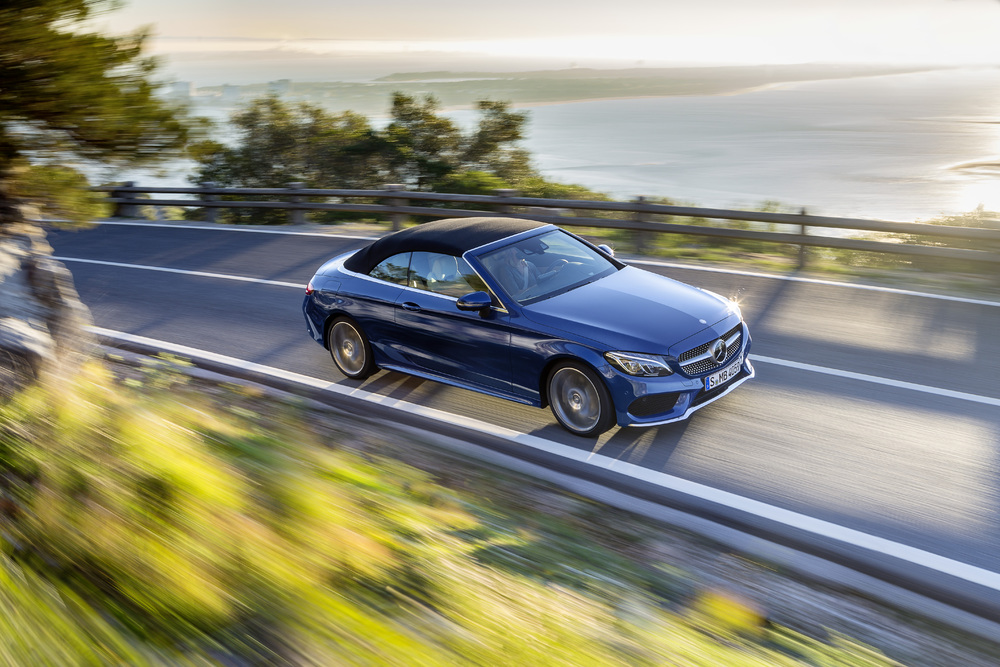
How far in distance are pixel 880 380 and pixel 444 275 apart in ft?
13.5

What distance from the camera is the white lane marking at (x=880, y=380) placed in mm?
6734

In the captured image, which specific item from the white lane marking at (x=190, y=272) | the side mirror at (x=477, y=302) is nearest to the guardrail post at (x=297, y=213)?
the white lane marking at (x=190, y=272)

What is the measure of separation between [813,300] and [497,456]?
216 inches

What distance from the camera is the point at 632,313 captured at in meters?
6.29

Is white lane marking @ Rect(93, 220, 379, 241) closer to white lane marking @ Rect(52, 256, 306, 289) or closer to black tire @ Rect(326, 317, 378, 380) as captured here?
white lane marking @ Rect(52, 256, 306, 289)

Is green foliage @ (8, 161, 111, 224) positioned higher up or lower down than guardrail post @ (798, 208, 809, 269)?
higher up

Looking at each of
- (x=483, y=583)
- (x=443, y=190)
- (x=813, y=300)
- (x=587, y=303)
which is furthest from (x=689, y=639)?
(x=443, y=190)

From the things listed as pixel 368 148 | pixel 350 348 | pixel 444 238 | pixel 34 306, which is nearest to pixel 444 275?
pixel 444 238

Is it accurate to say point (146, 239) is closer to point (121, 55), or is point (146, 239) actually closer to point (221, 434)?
point (121, 55)

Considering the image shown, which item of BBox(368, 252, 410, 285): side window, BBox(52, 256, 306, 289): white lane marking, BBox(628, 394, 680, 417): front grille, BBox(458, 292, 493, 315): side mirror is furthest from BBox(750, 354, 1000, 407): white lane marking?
BBox(52, 256, 306, 289): white lane marking

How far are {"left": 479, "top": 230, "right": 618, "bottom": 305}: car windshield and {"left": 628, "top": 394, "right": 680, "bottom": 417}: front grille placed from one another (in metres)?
1.28

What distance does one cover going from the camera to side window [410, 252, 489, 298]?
268 inches

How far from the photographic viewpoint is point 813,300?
31.8ft

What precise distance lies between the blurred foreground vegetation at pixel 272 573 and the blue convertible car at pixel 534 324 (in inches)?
65.1
